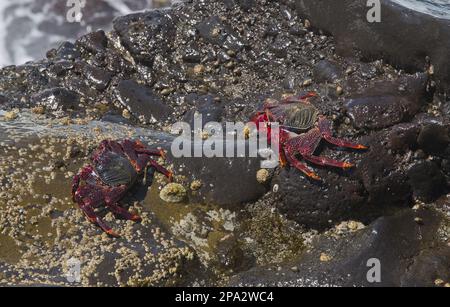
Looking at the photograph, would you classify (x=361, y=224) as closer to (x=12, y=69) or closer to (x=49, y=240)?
(x=49, y=240)

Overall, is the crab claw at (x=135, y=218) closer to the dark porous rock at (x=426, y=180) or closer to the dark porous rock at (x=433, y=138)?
the dark porous rock at (x=426, y=180)

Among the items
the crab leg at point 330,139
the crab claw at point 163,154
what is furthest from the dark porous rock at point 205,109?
the crab leg at point 330,139

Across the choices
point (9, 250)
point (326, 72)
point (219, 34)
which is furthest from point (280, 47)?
point (9, 250)

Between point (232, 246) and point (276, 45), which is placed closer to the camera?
point (232, 246)

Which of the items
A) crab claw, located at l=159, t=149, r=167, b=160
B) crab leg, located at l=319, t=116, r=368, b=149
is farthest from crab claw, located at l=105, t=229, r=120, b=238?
crab leg, located at l=319, t=116, r=368, b=149

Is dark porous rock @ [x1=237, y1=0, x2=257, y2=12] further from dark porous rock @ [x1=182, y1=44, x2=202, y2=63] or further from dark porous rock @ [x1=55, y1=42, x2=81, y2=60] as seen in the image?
dark porous rock @ [x1=55, y1=42, x2=81, y2=60]

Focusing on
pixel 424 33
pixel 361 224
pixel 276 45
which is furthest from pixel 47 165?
pixel 424 33
